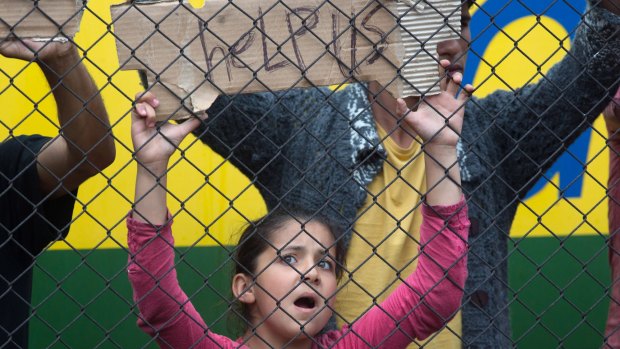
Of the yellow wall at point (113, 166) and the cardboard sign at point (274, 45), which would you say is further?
the yellow wall at point (113, 166)

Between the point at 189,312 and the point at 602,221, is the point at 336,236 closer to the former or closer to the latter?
the point at 189,312

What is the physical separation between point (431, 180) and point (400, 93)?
7.3 inches

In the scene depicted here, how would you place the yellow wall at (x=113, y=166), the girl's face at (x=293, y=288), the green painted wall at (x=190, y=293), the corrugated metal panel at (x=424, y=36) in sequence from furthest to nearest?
the green painted wall at (x=190, y=293) → the yellow wall at (x=113, y=166) → the girl's face at (x=293, y=288) → the corrugated metal panel at (x=424, y=36)

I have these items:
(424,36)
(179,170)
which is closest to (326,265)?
(424,36)

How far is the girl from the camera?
174 cm

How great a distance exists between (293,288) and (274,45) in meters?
0.50

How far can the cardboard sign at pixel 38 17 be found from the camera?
5.46 ft

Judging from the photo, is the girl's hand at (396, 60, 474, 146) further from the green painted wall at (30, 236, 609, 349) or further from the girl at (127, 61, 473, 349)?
the green painted wall at (30, 236, 609, 349)

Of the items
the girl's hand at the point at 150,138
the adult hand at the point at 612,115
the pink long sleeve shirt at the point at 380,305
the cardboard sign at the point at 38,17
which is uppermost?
the adult hand at the point at 612,115

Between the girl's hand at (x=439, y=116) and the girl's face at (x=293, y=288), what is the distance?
0.30m

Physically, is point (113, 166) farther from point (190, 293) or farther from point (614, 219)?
point (614, 219)

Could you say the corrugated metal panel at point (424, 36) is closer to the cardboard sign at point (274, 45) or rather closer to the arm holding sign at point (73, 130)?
the cardboard sign at point (274, 45)

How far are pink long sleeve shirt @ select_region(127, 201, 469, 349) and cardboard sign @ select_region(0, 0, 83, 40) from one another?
1.23 feet

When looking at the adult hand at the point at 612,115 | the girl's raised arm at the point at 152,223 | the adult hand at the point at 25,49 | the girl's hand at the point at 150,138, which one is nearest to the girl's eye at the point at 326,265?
the girl's raised arm at the point at 152,223
